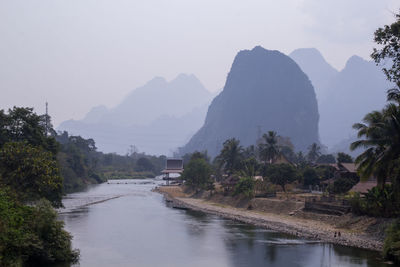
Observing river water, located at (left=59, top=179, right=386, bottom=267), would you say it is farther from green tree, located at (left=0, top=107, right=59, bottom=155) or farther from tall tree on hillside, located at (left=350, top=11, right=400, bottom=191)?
green tree, located at (left=0, top=107, right=59, bottom=155)

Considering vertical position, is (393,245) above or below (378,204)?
below

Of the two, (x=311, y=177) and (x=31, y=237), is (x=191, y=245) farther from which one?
(x=311, y=177)

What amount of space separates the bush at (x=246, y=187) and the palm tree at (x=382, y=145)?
27.4 m

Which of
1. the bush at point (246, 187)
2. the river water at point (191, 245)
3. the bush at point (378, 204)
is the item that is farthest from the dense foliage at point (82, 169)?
the bush at point (378, 204)

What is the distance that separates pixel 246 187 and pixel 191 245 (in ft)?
98.7

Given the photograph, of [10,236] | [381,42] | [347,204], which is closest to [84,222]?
[10,236]

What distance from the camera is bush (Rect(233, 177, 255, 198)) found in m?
66.1

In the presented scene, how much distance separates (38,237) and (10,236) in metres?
3.33

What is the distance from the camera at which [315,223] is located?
46781mm

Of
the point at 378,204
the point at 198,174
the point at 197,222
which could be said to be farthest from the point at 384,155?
the point at 198,174

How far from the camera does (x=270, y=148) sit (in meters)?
82.6

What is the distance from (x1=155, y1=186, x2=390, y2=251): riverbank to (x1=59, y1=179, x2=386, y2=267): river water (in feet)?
5.41

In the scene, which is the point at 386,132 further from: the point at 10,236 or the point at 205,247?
the point at 10,236

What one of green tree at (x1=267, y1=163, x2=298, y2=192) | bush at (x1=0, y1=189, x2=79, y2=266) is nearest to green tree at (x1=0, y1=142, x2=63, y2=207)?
bush at (x1=0, y1=189, x2=79, y2=266)
